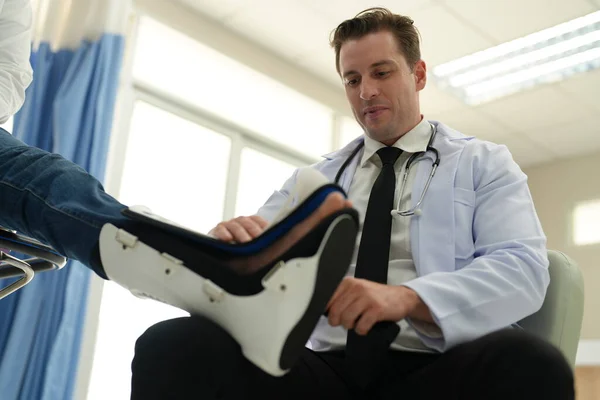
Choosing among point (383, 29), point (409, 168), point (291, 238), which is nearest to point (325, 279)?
point (291, 238)

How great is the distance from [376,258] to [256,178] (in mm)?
2681

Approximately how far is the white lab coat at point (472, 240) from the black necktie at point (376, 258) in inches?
2.2

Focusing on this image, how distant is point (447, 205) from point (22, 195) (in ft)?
2.38

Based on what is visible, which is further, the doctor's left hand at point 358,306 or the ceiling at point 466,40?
the ceiling at point 466,40

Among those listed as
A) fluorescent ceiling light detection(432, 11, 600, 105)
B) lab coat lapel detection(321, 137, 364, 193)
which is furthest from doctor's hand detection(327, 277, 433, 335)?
fluorescent ceiling light detection(432, 11, 600, 105)

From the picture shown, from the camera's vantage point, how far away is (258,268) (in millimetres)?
707

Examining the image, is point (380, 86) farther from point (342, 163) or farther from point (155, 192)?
point (155, 192)

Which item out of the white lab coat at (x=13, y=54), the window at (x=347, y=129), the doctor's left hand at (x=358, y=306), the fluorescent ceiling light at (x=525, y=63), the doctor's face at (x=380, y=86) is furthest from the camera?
the window at (x=347, y=129)

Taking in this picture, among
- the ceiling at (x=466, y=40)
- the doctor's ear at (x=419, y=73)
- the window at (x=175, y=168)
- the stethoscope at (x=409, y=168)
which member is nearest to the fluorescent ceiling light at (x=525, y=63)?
the ceiling at (x=466, y=40)

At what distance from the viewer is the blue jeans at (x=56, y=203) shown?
807mm

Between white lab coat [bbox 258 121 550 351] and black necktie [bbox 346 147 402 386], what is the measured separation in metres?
0.05

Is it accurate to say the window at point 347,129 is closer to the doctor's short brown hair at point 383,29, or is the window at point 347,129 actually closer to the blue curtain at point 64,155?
the blue curtain at point 64,155

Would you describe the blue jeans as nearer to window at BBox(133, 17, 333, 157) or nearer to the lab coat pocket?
the lab coat pocket

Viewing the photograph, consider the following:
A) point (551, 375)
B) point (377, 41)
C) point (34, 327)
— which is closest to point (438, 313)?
point (551, 375)
